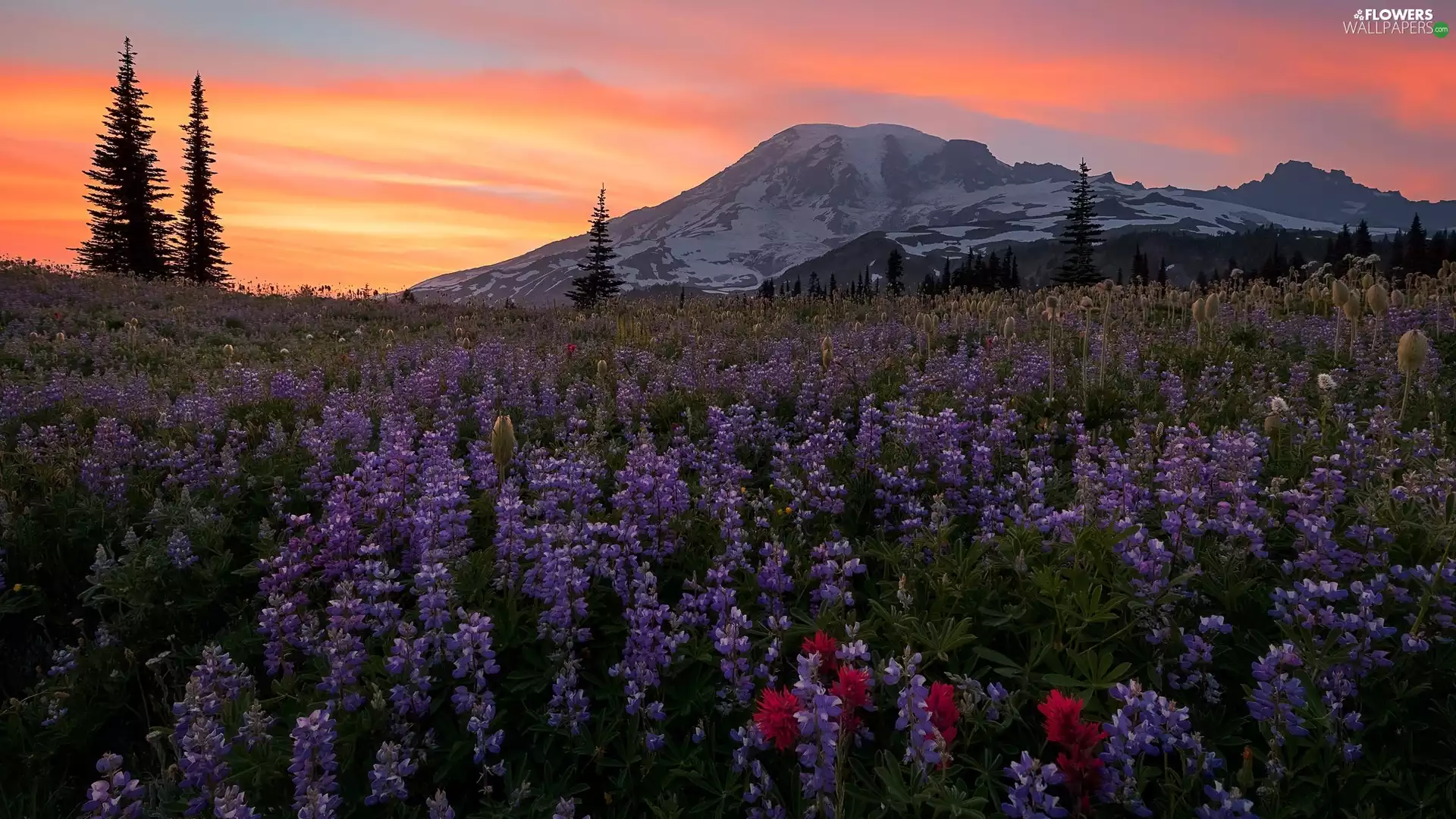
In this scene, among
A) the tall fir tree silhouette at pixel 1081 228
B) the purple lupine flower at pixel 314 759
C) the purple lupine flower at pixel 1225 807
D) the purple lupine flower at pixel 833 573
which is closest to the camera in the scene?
the purple lupine flower at pixel 1225 807

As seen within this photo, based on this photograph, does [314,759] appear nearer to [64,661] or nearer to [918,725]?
[918,725]

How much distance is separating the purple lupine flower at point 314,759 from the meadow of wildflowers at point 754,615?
1cm

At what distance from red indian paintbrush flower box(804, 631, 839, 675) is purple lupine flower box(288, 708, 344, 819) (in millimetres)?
1519

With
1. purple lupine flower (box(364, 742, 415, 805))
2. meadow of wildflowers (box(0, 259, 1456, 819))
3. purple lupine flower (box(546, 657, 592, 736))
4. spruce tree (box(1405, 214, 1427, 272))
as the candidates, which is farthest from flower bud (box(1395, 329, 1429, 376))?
spruce tree (box(1405, 214, 1427, 272))

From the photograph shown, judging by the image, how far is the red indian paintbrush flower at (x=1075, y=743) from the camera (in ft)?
6.63

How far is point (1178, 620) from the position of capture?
9.36 ft

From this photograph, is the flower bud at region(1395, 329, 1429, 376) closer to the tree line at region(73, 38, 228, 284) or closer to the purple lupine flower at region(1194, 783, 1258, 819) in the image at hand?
the purple lupine flower at region(1194, 783, 1258, 819)

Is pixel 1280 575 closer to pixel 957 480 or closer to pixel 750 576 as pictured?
pixel 957 480

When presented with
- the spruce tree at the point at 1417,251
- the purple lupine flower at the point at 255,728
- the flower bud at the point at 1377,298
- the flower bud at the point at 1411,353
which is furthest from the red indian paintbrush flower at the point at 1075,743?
the spruce tree at the point at 1417,251

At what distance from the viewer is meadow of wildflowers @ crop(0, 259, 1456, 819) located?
227 cm

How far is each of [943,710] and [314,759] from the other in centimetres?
197

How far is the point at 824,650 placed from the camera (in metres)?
2.33

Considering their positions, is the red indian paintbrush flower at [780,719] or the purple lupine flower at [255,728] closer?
the red indian paintbrush flower at [780,719]

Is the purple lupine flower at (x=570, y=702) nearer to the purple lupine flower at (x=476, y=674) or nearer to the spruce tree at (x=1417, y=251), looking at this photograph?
the purple lupine flower at (x=476, y=674)
